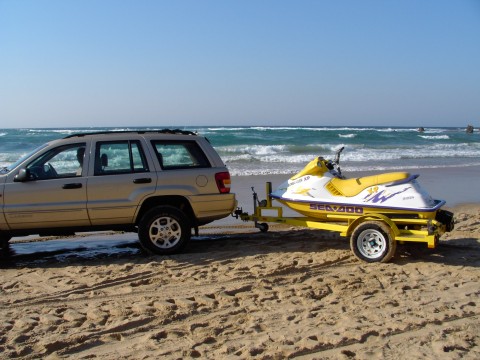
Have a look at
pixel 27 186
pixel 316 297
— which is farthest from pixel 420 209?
pixel 27 186

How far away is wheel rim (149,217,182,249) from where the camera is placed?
6.66m

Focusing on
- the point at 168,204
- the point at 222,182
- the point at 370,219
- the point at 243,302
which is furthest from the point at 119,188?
the point at 370,219

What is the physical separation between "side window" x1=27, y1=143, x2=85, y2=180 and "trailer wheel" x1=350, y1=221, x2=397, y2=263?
3.83m

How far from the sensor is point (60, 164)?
6.67 meters

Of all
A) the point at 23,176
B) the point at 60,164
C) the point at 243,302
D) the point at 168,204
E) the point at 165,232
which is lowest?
the point at 243,302

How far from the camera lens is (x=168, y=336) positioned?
4.07 meters

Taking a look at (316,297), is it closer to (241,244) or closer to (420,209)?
(420,209)

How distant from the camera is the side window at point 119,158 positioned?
6.64m

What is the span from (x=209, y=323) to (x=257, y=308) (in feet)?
1.83

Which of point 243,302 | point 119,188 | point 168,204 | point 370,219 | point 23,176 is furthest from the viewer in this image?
point 168,204

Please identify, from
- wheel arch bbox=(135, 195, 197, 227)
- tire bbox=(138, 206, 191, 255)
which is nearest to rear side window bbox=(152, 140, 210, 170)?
wheel arch bbox=(135, 195, 197, 227)

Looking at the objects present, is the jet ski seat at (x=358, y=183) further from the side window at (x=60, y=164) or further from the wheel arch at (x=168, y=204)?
the side window at (x=60, y=164)

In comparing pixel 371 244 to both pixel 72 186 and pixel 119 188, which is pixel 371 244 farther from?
pixel 72 186

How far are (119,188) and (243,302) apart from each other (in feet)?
8.75
